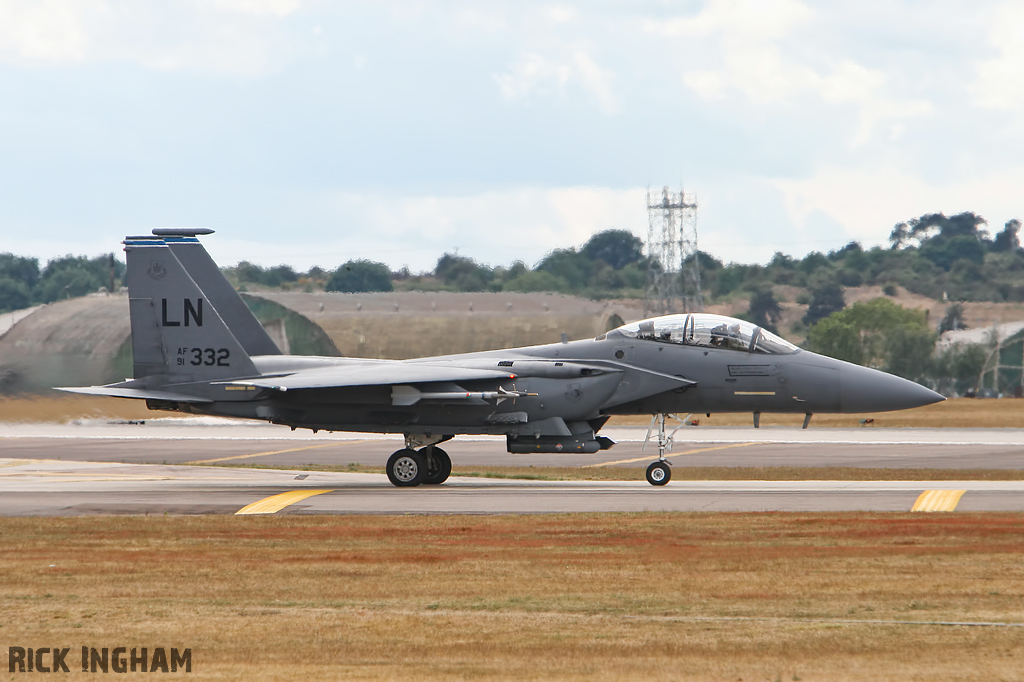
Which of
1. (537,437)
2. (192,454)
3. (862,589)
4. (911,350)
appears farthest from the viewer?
(911,350)

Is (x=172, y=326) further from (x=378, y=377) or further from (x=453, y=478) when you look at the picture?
(x=453, y=478)

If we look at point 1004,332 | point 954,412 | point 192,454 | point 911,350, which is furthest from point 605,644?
point 1004,332

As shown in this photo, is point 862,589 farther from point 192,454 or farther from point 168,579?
point 192,454

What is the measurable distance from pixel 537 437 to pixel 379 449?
16315mm

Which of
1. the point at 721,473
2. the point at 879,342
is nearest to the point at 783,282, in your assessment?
the point at 879,342

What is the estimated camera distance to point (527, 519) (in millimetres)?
15117

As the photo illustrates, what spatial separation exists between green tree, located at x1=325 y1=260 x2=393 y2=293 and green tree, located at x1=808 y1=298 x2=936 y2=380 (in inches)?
1013

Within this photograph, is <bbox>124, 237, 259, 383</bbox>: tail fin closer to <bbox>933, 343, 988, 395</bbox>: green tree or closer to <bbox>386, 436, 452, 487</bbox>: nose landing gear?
<bbox>386, 436, 452, 487</bbox>: nose landing gear

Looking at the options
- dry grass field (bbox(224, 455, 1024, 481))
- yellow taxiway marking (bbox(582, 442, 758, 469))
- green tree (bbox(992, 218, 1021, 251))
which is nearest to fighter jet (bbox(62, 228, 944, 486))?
dry grass field (bbox(224, 455, 1024, 481))

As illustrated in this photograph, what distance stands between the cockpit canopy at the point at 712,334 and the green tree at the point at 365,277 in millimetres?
40734

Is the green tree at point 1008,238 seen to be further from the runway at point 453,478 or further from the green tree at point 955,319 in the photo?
the runway at point 453,478

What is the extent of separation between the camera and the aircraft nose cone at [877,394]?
19578 mm

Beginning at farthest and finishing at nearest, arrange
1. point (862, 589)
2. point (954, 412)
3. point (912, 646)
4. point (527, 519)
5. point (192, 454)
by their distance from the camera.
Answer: point (954, 412)
point (192, 454)
point (527, 519)
point (862, 589)
point (912, 646)

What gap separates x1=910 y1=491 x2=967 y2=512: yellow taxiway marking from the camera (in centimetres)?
1588
